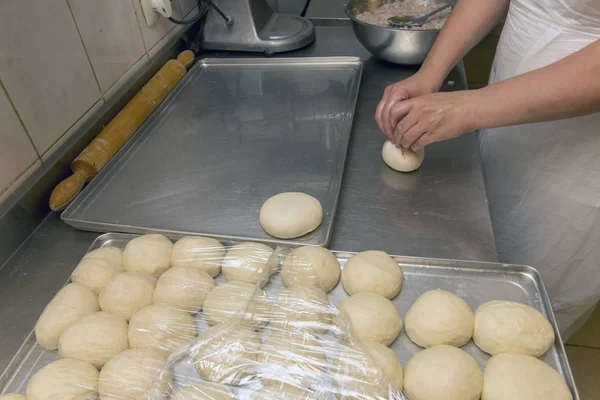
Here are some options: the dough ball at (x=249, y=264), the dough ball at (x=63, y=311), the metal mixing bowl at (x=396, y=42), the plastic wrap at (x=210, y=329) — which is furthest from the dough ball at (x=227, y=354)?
the metal mixing bowl at (x=396, y=42)

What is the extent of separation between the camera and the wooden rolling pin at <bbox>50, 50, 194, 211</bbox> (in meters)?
0.99

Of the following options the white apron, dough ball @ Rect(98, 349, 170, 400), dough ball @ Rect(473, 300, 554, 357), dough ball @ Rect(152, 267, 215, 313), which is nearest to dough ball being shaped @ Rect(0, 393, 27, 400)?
dough ball @ Rect(98, 349, 170, 400)

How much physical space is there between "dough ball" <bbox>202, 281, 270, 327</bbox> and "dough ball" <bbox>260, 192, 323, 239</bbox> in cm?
15

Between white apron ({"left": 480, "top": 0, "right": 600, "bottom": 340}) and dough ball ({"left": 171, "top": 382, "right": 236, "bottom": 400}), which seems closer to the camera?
dough ball ({"left": 171, "top": 382, "right": 236, "bottom": 400})

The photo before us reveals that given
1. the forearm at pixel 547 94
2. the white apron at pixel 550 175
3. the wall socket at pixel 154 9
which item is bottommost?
the white apron at pixel 550 175

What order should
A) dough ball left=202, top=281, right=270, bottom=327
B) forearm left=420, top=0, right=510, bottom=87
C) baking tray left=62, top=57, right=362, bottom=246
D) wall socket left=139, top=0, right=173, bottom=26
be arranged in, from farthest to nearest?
1. wall socket left=139, top=0, right=173, bottom=26
2. forearm left=420, top=0, right=510, bottom=87
3. baking tray left=62, top=57, right=362, bottom=246
4. dough ball left=202, top=281, right=270, bottom=327

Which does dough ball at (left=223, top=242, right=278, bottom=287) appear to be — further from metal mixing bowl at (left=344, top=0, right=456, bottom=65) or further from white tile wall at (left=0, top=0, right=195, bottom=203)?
metal mixing bowl at (left=344, top=0, right=456, bottom=65)

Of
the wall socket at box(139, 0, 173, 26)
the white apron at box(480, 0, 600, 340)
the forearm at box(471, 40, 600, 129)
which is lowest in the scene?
the white apron at box(480, 0, 600, 340)

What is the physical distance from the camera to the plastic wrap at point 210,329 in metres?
0.62

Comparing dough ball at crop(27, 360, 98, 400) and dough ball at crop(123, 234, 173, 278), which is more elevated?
dough ball at crop(27, 360, 98, 400)

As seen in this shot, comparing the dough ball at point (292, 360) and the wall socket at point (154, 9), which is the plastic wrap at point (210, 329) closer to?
the dough ball at point (292, 360)

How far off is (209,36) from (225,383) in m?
1.31

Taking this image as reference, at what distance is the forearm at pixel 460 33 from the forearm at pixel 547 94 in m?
0.29

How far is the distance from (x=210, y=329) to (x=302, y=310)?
149 mm
